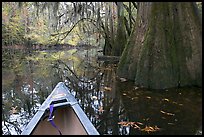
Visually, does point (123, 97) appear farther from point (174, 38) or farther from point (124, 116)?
point (174, 38)

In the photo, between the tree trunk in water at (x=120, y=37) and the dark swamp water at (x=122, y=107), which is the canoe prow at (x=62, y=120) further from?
the tree trunk in water at (x=120, y=37)

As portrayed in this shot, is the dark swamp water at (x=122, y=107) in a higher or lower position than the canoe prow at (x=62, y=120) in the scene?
lower

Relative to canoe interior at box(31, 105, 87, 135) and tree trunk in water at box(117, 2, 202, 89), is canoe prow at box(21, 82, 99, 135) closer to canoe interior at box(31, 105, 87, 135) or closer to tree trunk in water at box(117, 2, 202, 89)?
canoe interior at box(31, 105, 87, 135)

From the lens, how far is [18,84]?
9.41 meters

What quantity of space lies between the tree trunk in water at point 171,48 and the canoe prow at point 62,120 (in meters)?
3.50

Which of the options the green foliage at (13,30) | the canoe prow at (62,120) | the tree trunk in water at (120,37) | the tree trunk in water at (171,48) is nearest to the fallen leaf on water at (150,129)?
the canoe prow at (62,120)

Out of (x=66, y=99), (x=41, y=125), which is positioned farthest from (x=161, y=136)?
(x=41, y=125)

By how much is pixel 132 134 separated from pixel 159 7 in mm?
4488

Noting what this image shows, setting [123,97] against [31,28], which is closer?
[123,97]

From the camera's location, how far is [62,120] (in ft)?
13.8

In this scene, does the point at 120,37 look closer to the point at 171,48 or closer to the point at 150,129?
the point at 171,48

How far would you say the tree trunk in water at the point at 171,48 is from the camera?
7.37 metres

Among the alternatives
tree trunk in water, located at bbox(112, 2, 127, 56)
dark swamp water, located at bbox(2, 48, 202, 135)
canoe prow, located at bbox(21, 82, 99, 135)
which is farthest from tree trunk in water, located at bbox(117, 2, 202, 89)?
tree trunk in water, located at bbox(112, 2, 127, 56)

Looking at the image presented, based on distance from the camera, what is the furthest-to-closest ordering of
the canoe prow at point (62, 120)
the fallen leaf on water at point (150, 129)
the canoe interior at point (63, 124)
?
the fallen leaf on water at point (150, 129) → the canoe interior at point (63, 124) → the canoe prow at point (62, 120)
